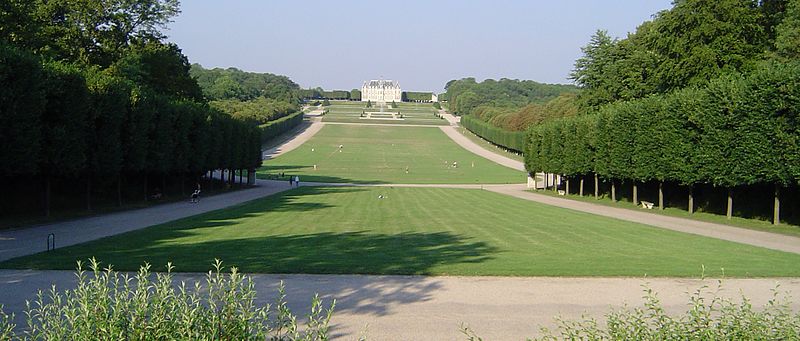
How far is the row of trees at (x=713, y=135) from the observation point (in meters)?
30.0

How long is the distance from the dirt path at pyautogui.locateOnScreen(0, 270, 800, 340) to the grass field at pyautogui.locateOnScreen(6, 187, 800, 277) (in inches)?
39.0

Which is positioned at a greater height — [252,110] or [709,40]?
[709,40]

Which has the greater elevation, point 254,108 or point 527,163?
point 254,108

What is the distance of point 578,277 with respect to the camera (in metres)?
15.5

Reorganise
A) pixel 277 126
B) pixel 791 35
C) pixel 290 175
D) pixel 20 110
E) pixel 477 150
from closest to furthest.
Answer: pixel 20 110
pixel 791 35
pixel 290 175
pixel 477 150
pixel 277 126

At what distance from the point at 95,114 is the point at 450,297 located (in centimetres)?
2812

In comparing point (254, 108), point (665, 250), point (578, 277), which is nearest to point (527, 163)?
point (665, 250)

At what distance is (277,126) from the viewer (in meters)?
145

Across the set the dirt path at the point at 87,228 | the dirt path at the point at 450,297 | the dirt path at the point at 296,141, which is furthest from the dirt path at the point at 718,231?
the dirt path at the point at 296,141

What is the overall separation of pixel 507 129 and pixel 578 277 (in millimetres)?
120769

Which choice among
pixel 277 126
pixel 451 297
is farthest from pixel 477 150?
pixel 451 297

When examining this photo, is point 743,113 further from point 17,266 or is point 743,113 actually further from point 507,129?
point 507,129

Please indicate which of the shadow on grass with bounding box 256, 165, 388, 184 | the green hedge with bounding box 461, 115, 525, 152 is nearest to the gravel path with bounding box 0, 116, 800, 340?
the shadow on grass with bounding box 256, 165, 388, 184

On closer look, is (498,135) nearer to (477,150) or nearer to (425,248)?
(477,150)
